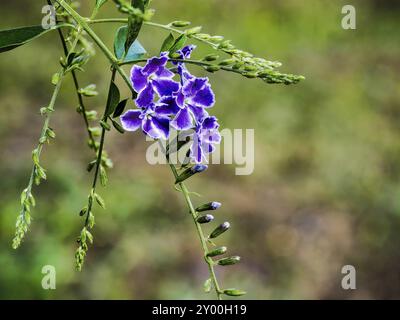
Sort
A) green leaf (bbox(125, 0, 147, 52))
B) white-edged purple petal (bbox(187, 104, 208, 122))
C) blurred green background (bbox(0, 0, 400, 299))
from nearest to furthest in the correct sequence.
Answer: green leaf (bbox(125, 0, 147, 52)), white-edged purple petal (bbox(187, 104, 208, 122)), blurred green background (bbox(0, 0, 400, 299))

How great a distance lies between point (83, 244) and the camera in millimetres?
1205

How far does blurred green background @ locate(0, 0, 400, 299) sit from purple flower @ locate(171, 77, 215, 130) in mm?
2701

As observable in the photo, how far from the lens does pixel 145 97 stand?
1150 mm

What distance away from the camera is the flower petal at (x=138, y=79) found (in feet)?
3.76

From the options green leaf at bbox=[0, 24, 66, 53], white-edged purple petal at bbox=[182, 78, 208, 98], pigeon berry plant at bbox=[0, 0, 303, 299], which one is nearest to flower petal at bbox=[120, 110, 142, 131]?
pigeon berry plant at bbox=[0, 0, 303, 299]

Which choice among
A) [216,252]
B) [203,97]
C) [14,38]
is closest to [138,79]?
[203,97]

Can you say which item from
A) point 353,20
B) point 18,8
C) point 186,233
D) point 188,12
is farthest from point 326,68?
point 18,8

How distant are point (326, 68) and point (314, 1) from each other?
3.87 feet

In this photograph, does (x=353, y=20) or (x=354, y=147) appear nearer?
(x=354, y=147)

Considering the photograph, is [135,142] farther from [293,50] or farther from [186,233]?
[293,50]

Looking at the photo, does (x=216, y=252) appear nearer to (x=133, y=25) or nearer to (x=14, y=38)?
(x=133, y=25)

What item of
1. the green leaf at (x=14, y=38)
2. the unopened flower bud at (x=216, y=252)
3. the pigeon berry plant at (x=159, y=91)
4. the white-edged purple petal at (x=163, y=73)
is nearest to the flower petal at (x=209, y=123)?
the pigeon berry plant at (x=159, y=91)

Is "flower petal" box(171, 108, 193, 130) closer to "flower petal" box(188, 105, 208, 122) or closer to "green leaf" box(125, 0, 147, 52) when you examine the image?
"flower petal" box(188, 105, 208, 122)

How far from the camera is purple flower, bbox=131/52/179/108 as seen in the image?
1144mm
